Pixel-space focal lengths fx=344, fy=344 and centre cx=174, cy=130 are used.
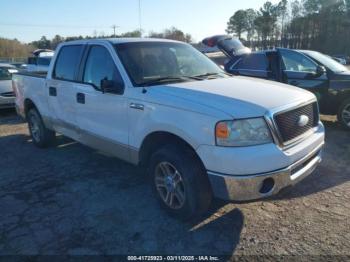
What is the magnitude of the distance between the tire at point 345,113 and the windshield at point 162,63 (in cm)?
386

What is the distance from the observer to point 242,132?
10.2ft

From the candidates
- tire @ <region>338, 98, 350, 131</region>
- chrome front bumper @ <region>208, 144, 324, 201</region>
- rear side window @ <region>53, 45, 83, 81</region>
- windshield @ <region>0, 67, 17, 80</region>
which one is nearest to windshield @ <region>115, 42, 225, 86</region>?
rear side window @ <region>53, 45, 83, 81</region>

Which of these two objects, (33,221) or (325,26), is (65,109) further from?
(325,26)

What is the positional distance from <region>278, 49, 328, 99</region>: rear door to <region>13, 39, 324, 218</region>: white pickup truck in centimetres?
370

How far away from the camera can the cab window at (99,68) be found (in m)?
4.23

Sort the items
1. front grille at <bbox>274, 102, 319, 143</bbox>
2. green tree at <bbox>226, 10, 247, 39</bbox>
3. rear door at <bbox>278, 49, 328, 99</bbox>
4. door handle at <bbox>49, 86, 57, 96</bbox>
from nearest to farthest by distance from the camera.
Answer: front grille at <bbox>274, 102, 319, 143</bbox>, door handle at <bbox>49, 86, 57, 96</bbox>, rear door at <bbox>278, 49, 328, 99</bbox>, green tree at <bbox>226, 10, 247, 39</bbox>

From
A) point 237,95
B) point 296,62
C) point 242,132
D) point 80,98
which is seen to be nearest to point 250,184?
point 242,132

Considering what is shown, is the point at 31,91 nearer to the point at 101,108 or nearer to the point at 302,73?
the point at 101,108

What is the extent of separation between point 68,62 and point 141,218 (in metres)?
2.81

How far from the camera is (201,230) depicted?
3.55m

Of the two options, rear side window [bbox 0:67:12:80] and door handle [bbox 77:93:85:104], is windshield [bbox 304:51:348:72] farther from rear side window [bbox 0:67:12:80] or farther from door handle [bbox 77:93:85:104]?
rear side window [bbox 0:67:12:80]

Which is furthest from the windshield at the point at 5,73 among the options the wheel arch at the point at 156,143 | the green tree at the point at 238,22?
the green tree at the point at 238,22

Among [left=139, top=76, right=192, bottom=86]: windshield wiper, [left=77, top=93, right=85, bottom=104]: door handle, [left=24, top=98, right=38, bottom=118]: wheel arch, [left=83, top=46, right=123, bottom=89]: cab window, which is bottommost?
[left=24, top=98, right=38, bottom=118]: wheel arch

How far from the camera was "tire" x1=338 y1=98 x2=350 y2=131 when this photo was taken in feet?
24.0
